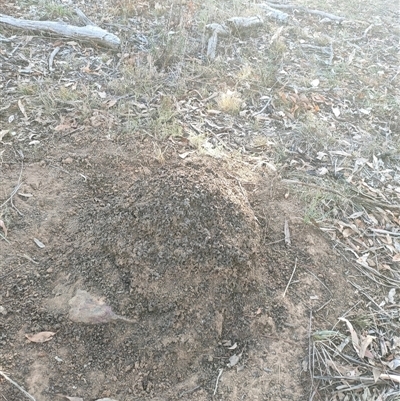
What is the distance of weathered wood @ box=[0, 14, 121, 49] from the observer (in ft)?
14.6

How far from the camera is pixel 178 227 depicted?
2.43m

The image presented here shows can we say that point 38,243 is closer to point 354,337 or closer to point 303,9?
point 354,337

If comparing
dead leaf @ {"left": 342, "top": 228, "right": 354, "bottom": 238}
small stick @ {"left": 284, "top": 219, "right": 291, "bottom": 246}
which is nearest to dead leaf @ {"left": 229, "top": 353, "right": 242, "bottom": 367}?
small stick @ {"left": 284, "top": 219, "right": 291, "bottom": 246}

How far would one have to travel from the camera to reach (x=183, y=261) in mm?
2367

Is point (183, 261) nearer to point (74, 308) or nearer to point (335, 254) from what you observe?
point (74, 308)

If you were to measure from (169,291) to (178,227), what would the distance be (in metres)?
0.34

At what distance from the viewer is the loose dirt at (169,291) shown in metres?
2.17

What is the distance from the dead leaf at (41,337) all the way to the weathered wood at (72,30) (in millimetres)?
3082

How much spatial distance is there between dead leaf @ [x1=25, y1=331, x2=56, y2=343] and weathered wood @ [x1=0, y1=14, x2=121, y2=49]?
3082mm

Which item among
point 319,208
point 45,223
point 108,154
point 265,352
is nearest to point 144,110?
point 108,154

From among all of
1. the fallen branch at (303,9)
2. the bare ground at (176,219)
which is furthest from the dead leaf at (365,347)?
the fallen branch at (303,9)

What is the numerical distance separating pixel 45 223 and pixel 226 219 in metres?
1.12

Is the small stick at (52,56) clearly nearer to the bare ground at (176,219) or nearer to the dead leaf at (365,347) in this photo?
the bare ground at (176,219)

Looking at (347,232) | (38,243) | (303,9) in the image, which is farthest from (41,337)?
(303,9)
